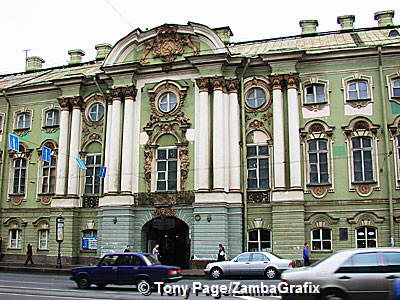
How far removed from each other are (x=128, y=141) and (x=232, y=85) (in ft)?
24.6

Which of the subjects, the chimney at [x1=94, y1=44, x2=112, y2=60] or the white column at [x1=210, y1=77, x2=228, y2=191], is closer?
the white column at [x1=210, y1=77, x2=228, y2=191]

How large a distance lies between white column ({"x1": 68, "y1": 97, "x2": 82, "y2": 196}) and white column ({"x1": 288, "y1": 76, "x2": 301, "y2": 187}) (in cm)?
1431

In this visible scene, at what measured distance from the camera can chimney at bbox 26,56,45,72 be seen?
1699 inches

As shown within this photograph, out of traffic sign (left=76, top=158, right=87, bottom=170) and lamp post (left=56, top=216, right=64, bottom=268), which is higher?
traffic sign (left=76, top=158, right=87, bottom=170)

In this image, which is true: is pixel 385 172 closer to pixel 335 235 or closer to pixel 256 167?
pixel 335 235

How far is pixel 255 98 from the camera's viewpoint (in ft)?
99.4

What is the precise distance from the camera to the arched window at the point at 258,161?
29.1 m

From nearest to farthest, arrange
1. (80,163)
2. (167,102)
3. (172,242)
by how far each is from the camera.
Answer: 1. (80,163)
2. (167,102)
3. (172,242)

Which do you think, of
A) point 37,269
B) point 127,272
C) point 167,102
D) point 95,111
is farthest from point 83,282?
point 95,111

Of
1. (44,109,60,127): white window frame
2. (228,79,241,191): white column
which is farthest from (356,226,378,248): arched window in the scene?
(44,109,60,127): white window frame

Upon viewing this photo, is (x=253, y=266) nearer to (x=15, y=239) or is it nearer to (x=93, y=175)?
(x=93, y=175)

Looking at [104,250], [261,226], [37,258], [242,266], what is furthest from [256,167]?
[37,258]

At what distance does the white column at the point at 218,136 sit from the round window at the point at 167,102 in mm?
2961

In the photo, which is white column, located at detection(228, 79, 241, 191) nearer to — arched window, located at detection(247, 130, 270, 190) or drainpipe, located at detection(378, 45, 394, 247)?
arched window, located at detection(247, 130, 270, 190)
